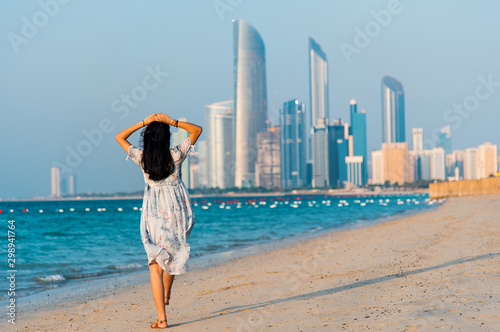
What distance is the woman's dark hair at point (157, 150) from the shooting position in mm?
5035

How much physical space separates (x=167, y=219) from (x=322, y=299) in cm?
212

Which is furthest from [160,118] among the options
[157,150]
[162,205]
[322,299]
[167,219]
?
[322,299]

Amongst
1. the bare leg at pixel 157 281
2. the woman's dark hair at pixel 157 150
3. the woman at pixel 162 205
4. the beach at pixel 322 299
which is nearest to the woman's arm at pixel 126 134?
the woman at pixel 162 205

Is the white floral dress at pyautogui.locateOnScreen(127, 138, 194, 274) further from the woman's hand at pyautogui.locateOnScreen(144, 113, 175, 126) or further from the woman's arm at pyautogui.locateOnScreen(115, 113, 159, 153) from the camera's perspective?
the woman's hand at pyautogui.locateOnScreen(144, 113, 175, 126)

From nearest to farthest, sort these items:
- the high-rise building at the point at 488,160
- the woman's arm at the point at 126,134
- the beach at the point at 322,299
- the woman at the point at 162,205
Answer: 1. the beach at the point at 322,299
2. the woman at the point at 162,205
3. the woman's arm at the point at 126,134
4. the high-rise building at the point at 488,160

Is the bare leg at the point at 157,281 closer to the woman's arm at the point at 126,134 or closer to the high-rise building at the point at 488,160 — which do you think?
the woman's arm at the point at 126,134

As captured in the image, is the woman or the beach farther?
the woman

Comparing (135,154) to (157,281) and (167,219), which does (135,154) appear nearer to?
(167,219)

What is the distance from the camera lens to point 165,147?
199 inches

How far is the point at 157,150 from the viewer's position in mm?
5055

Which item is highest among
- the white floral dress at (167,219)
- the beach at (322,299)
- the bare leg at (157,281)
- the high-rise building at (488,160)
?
the high-rise building at (488,160)

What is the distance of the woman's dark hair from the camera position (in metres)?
5.04

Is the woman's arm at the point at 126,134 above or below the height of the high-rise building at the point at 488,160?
below

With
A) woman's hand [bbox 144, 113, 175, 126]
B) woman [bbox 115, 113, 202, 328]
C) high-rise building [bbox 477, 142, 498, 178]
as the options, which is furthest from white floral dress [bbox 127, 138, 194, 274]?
high-rise building [bbox 477, 142, 498, 178]
